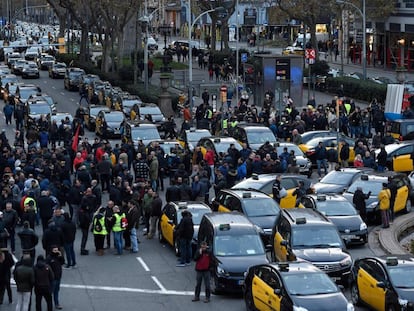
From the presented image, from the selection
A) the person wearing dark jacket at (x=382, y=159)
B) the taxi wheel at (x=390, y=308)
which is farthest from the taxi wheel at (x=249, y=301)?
the person wearing dark jacket at (x=382, y=159)

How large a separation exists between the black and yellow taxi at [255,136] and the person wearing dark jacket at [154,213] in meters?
11.6

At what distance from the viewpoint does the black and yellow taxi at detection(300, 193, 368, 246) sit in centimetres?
2739

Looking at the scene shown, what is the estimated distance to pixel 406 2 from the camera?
263 ft

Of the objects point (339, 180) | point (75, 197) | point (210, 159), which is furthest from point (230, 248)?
point (210, 159)

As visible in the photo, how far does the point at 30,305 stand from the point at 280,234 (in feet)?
20.6

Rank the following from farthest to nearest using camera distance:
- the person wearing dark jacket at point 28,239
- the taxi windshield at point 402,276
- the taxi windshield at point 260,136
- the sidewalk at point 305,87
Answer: the sidewalk at point 305,87, the taxi windshield at point 260,136, the person wearing dark jacket at point 28,239, the taxi windshield at point 402,276

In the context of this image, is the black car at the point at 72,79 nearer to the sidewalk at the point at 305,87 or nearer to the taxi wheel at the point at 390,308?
the sidewalk at the point at 305,87

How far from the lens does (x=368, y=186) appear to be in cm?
3117

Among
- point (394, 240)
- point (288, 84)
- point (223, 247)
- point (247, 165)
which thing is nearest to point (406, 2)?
point (288, 84)

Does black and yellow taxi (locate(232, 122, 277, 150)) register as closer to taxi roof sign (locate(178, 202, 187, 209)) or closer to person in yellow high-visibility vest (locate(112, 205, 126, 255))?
taxi roof sign (locate(178, 202, 187, 209))

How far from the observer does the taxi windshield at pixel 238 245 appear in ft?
76.7

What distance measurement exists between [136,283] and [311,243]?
13.5ft

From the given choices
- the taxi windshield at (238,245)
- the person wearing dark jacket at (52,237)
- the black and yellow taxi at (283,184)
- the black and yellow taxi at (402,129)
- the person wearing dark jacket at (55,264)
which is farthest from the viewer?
the black and yellow taxi at (402,129)

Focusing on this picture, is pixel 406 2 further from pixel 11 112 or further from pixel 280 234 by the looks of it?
pixel 280 234
